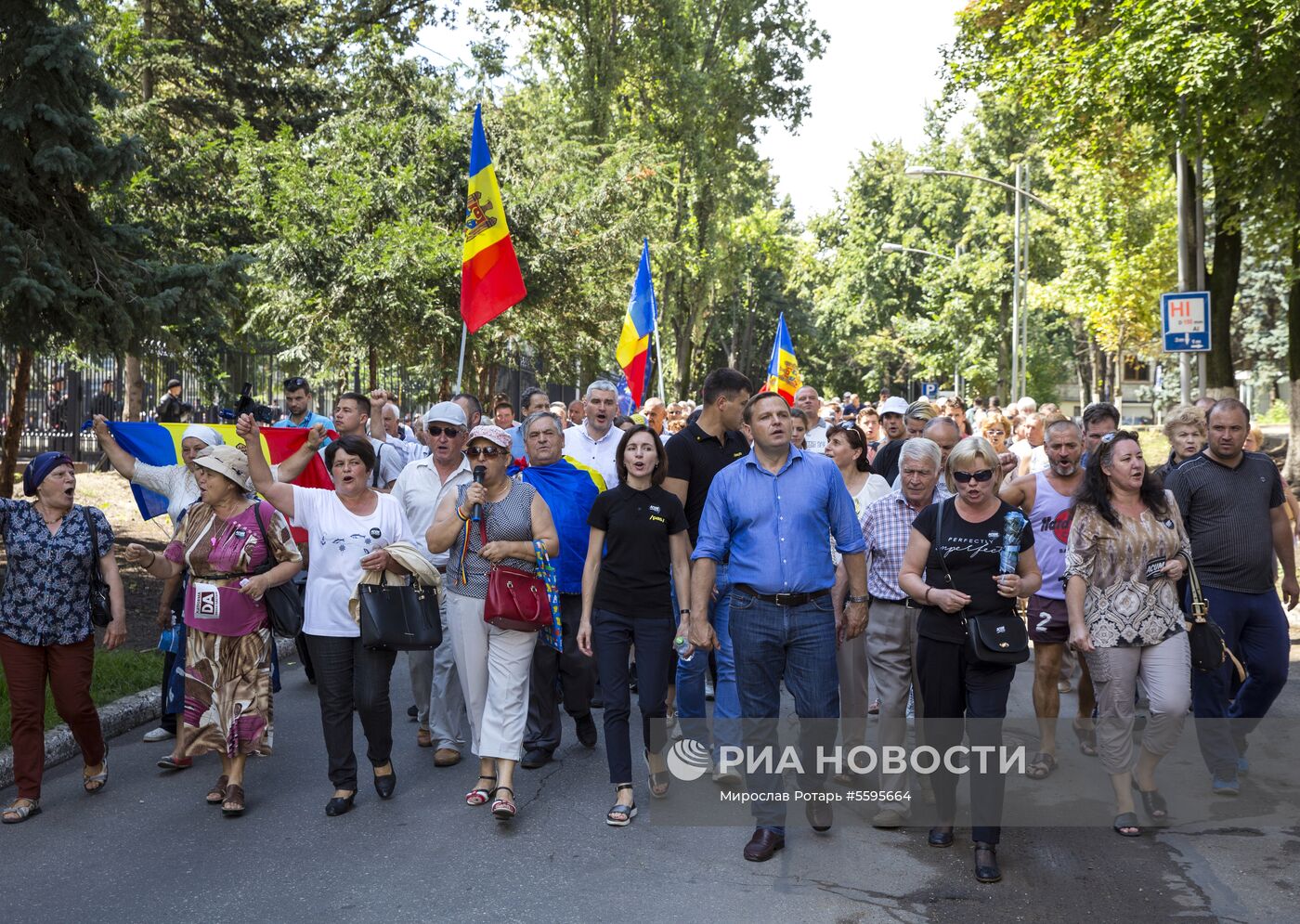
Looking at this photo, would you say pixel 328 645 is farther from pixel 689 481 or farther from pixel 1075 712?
pixel 1075 712

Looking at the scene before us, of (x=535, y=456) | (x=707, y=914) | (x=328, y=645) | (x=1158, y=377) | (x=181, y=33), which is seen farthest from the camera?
(x=1158, y=377)

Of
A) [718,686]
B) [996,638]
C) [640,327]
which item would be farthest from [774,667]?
[640,327]

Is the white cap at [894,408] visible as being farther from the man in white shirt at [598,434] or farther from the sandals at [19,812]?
the sandals at [19,812]

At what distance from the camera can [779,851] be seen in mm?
5652

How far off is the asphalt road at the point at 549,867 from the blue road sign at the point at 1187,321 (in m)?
9.80

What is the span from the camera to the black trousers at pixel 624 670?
20.3ft

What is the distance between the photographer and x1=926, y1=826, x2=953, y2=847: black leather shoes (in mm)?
5703

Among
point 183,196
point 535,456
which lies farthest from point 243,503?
point 183,196

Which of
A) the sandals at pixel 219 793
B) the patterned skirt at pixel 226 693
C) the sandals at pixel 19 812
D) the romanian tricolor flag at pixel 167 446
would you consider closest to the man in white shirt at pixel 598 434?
the romanian tricolor flag at pixel 167 446

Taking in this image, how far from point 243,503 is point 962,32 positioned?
1944 centimetres

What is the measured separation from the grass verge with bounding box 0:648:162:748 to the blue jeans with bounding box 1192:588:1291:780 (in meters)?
6.15

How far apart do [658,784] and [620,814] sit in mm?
527

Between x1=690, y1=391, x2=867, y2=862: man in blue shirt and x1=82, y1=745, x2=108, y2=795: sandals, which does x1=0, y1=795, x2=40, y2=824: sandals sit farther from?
x1=690, y1=391, x2=867, y2=862: man in blue shirt

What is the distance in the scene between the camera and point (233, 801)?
6.16 meters
